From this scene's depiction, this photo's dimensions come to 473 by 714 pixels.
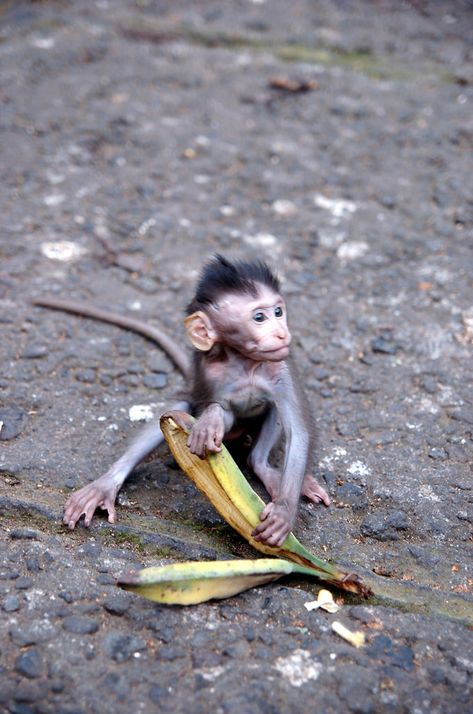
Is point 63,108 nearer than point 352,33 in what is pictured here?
Yes

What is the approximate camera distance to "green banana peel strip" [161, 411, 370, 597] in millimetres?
2916

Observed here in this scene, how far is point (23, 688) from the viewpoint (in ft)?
8.10

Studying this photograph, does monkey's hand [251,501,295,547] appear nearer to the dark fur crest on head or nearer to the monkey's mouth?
the monkey's mouth

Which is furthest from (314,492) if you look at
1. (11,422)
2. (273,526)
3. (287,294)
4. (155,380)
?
(287,294)

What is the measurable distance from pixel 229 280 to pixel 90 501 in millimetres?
1039

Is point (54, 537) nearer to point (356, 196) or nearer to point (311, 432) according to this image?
point (311, 432)

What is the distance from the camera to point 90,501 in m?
3.22

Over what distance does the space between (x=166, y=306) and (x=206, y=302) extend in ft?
3.22

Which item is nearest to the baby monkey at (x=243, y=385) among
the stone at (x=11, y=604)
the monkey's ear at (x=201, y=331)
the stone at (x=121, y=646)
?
the monkey's ear at (x=201, y=331)

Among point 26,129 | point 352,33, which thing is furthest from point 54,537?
point 352,33

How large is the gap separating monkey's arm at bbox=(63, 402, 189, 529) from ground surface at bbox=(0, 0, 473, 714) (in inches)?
2.6

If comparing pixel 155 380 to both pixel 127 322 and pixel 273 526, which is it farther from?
pixel 273 526

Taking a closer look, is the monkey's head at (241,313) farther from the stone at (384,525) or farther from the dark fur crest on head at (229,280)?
the stone at (384,525)

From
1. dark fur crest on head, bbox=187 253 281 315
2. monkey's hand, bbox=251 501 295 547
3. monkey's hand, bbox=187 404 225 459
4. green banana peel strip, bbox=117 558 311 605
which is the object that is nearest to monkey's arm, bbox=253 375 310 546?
monkey's hand, bbox=251 501 295 547
